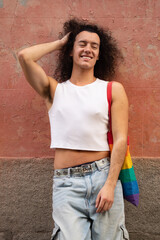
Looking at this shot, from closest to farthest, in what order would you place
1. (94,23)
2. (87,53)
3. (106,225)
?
(106,225), (87,53), (94,23)

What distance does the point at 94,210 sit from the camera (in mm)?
2338

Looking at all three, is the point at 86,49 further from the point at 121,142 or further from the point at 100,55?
the point at 121,142

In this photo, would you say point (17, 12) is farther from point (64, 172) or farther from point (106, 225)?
point (106, 225)

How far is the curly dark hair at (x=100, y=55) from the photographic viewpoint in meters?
2.92

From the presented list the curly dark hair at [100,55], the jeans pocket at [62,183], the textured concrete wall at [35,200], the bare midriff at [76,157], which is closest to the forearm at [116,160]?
the bare midriff at [76,157]

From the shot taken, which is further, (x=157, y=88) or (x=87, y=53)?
(x=157, y=88)

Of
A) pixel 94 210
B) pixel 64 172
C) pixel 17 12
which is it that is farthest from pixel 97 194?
pixel 17 12

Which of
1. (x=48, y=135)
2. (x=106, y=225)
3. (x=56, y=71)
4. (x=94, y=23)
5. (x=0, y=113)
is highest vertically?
(x=94, y=23)

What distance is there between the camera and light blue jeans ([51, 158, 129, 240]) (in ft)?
7.56

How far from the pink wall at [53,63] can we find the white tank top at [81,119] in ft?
2.17

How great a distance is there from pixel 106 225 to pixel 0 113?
5.50 ft

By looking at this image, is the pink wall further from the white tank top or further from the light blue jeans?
the light blue jeans

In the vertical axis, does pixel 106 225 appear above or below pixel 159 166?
below

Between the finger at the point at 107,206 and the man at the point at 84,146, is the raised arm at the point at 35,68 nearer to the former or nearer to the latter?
the man at the point at 84,146
